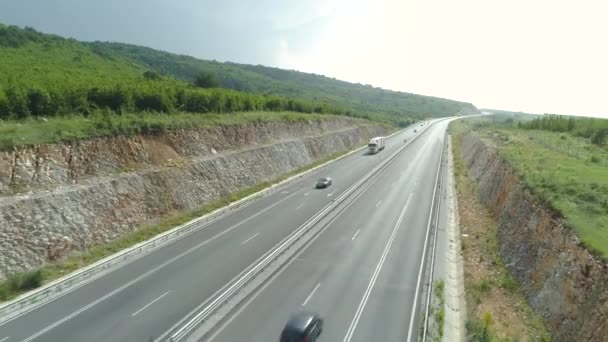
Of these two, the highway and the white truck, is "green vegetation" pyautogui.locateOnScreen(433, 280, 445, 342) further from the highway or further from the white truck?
the white truck

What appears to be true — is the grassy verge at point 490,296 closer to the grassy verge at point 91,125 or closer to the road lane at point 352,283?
the road lane at point 352,283

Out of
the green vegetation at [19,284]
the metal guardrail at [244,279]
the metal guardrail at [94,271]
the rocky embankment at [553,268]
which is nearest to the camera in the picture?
the rocky embankment at [553,268]

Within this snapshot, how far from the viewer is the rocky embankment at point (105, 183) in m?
24.0

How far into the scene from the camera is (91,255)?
1017 inches

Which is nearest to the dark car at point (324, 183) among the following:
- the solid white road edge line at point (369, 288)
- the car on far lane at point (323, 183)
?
the car on far lane at point (323, 183)

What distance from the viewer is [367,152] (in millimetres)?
84438

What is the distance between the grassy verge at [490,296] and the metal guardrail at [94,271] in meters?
21.2

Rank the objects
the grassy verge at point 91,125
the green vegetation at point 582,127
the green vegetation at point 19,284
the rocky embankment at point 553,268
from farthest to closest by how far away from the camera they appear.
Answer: the green vegetation at point 582,127, the grassy verge at point 91,125, the green vegetation at point 19,284, the rocky embankment at point 553,268

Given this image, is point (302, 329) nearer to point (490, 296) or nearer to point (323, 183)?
point (490, 296)

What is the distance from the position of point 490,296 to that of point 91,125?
33.5m

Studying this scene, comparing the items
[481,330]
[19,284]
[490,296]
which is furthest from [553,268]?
[19,284]

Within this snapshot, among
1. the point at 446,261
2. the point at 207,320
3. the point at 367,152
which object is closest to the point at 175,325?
the point at 207,320

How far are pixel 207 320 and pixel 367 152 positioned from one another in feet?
227

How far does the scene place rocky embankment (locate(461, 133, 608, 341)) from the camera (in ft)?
52.1
